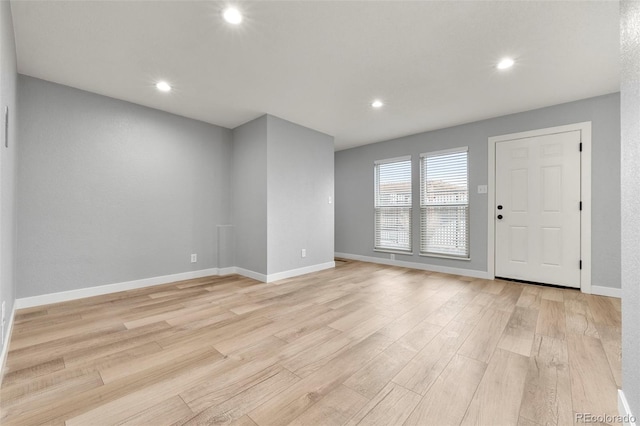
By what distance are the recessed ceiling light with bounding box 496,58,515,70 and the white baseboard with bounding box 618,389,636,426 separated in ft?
8.87

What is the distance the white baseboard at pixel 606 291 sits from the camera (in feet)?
10.4

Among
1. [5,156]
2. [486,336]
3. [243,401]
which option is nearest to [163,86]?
[5,156]

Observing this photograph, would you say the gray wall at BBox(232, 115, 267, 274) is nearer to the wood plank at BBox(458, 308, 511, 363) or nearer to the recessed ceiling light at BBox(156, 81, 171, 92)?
the recessed ceiling light at BBox(156, 81, 171, 92)

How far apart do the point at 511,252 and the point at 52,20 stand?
5.72m

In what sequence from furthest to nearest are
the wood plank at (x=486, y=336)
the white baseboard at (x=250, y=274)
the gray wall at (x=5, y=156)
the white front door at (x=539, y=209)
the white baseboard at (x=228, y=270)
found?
the white baseboard at (x=228, y=270) → the white baseboard at (x=250, y=274) → the white front door at (x=539, y=209) → the wood plank at (x=486, y=336) → the gray wall at (x=5, y=156)

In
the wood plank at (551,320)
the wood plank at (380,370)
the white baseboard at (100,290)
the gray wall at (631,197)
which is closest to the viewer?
the gray wall at (631,197)

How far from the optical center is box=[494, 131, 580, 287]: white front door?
347 centimetres

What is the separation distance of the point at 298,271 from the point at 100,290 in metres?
2.60

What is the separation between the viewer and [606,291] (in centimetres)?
322

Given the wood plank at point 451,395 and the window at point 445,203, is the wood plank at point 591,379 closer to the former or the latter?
the wood plank at point 451,395

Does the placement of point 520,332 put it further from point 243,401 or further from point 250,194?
point 250,194

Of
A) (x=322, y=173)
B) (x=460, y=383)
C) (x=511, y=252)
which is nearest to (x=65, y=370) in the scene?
(x=460, y=383)

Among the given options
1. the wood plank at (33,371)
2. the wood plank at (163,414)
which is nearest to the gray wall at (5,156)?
the wood plank at (33,371)

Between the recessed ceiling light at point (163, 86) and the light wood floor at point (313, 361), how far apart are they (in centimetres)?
251
